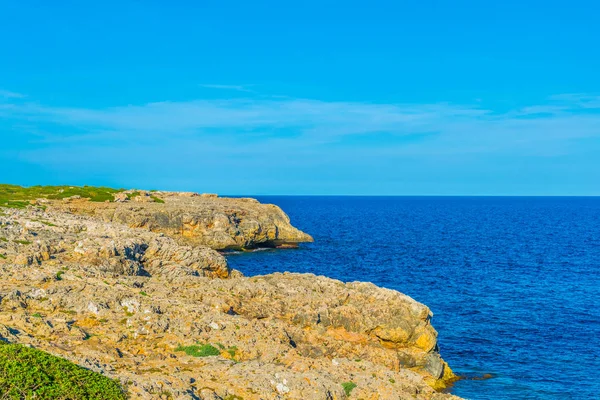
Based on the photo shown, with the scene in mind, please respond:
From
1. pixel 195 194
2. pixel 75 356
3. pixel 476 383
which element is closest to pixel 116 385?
pixel 75 356

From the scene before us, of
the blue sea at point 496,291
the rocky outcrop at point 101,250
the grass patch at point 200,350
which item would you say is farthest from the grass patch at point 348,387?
the rocky outcrop at point 101,250

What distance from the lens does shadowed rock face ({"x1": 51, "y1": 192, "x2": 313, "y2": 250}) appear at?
92938mm

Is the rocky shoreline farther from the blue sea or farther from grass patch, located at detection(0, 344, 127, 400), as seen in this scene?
the blue sea

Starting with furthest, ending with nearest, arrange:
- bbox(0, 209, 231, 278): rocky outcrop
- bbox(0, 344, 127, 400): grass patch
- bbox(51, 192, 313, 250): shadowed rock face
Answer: bbox(51, 192, 313, 250): shadowed rock face, bbox(0, 209, 231, 278): rocky outcrop, bbox(0, 344, 127, 400): grass patch

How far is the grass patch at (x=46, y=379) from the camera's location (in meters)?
16.5

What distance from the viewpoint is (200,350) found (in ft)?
81.1

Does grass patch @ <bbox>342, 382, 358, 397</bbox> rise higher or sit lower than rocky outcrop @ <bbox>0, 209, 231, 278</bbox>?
lower

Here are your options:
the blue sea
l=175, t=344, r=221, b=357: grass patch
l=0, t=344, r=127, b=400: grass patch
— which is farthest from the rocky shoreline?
the blue sea

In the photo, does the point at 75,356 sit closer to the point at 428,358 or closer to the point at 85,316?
the point at 85,316

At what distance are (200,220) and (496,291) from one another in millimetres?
53151

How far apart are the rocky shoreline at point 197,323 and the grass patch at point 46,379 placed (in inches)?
42.7

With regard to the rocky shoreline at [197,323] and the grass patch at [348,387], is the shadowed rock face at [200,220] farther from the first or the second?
the grass patch at [348,387]

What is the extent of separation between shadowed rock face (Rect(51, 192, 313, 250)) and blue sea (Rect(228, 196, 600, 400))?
19.4 ft

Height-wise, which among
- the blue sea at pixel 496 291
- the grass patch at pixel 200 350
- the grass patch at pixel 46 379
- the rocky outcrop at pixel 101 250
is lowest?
the blue sea at pixel 496 291
